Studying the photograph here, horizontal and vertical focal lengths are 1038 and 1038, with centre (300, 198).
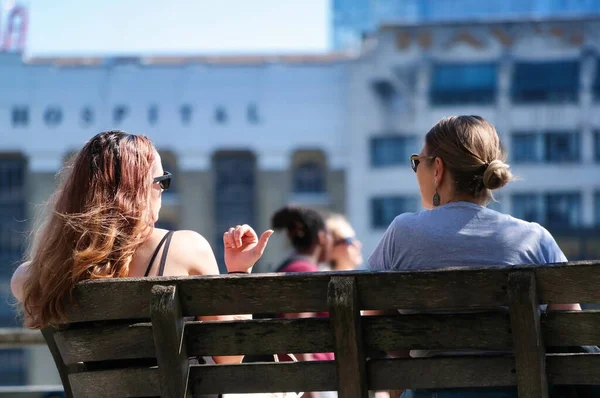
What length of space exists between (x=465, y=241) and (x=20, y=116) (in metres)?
65.9

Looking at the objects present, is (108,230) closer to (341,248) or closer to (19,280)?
(19,280)

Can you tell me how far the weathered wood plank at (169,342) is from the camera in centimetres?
293

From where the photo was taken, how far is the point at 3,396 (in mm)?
5750

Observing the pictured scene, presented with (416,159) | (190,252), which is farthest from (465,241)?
(190,252)

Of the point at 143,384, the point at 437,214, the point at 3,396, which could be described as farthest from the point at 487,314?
the point at 3,396

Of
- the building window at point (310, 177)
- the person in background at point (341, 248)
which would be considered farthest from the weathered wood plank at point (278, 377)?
the building window at point (310, 177)

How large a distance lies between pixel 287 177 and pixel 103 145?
2539 inches

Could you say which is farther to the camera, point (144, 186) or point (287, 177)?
point (287, 177)

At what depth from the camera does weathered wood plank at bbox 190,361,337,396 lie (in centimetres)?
300

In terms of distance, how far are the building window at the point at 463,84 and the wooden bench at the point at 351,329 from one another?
64.4 m

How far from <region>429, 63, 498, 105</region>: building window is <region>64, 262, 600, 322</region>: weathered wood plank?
64.4 meters

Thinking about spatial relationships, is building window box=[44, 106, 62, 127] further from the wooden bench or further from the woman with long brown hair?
the wooden bench

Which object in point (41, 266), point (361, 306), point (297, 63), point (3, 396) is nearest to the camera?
point (361, 306)

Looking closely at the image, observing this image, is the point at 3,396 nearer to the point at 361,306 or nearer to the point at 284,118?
the point at 361,306
